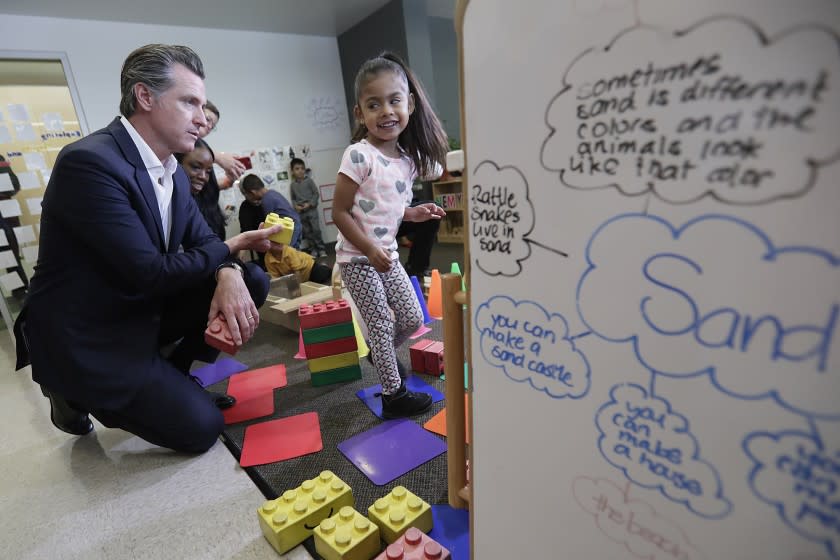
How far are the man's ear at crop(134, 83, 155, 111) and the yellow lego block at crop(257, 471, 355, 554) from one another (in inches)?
41.8

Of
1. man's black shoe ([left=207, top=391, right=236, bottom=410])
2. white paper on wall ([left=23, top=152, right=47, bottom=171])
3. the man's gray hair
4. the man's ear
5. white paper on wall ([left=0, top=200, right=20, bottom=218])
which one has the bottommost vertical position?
man's black shoe ([left=207, top=391, right=236, bottom=410])

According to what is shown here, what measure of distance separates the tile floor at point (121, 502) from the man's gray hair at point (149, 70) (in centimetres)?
103

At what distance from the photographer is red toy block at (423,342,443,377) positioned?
162 cm

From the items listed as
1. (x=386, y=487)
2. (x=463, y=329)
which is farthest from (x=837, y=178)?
(x=386, y=487)

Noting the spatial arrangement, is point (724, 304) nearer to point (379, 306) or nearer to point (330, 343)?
point (379, 306)

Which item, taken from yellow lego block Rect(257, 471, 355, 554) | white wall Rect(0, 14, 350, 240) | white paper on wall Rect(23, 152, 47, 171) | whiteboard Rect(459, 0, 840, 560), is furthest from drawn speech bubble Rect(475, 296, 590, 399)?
white wall Rect(0, 14, 350, 240)

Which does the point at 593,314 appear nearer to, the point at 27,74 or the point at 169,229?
the point at 169,229

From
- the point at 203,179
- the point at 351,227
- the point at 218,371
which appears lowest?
the point at 218,371

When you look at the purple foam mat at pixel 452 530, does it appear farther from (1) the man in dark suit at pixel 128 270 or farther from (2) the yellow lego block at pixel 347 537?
(1) the man in dark suit at pixel 128 270

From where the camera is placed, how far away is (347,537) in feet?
2.83

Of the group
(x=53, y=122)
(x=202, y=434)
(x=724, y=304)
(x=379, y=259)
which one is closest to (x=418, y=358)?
(x=379, y=259)

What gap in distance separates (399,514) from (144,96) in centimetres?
123

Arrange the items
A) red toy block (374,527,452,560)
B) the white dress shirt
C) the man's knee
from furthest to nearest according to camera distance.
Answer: the man's knee < the white dress shirt < red toy block (374,527,452,560)

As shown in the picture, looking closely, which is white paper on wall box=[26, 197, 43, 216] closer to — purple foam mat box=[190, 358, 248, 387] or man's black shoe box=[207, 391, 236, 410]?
purple foam mat box=[190, 358, 248, 387]
